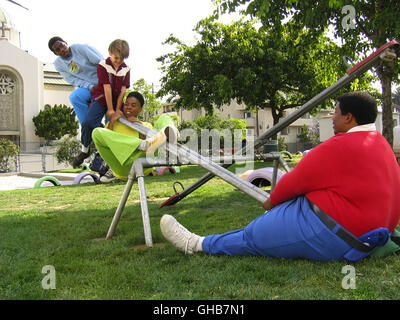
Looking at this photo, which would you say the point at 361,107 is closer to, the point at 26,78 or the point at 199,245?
the point at 199,245

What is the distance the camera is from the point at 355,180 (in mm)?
2523

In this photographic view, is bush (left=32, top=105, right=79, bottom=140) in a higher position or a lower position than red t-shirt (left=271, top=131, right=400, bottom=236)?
higher

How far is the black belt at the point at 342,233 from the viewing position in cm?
252

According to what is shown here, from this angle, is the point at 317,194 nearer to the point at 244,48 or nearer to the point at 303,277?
the point at 303,277

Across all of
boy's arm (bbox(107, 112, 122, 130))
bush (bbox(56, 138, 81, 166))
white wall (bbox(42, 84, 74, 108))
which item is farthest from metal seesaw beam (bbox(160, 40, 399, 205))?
white wall (bbox(42, 84, 74, 108))

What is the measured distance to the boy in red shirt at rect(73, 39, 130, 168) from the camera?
420cm

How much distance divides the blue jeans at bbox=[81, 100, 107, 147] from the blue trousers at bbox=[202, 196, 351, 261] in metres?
2.23

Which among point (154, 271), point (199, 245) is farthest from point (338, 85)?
point (154, 271)

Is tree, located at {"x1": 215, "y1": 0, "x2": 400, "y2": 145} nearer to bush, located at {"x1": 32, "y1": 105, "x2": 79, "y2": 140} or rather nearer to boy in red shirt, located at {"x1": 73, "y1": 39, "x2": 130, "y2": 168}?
boy in red shirt, located at {"x1": 73, "y1": 39, "x2": 130, "y2": 168}

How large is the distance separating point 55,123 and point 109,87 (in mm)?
46871

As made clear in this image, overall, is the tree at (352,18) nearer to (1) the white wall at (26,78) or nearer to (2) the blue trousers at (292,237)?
(2) the blue trousers at (292,237)

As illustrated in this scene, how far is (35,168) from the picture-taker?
102ft
